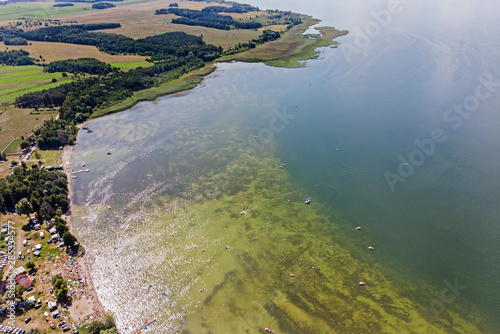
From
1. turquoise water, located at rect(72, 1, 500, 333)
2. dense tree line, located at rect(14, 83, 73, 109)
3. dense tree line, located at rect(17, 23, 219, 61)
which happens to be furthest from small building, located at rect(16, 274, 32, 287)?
dense tree line, located at rect(17, 23, 219, 61)

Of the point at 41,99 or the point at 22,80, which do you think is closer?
the point at 41,99

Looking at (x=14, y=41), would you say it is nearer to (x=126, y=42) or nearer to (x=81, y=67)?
(x=126, y=42)

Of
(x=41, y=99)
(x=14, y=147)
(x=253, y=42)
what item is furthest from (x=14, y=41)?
(x=253, y=42)

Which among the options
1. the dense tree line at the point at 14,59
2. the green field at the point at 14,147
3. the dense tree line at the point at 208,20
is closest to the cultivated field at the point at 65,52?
the dense tree line at the point at 14,59

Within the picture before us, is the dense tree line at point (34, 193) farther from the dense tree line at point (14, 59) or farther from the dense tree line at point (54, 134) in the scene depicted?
the dense tree line at point (14, 59)

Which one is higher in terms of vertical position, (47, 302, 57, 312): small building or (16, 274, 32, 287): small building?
(16, 274, 32, 287): small building

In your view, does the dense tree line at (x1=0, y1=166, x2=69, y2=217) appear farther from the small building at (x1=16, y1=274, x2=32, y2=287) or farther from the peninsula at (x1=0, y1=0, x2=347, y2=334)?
the small building at (x1=16, y1=274, x2=32, y2=287)
